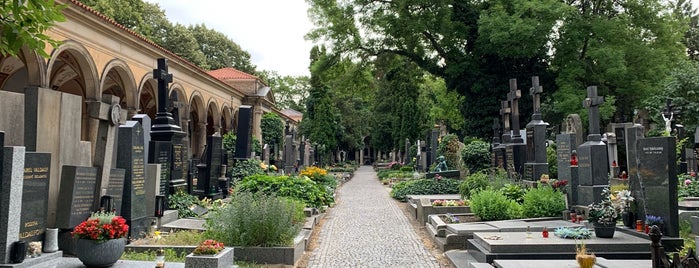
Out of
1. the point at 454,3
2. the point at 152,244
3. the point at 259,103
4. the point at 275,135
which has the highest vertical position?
the point at 454,3

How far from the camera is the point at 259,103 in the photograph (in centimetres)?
3844

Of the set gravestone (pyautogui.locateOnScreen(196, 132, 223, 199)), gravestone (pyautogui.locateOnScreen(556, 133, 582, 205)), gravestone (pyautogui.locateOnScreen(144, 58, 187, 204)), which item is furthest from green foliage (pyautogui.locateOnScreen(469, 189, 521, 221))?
gravestone (pyautogui.locateOnScreen(196, 132, 223, 199))

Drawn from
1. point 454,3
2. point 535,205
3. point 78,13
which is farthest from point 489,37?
point 78,13

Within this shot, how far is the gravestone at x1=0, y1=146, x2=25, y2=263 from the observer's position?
4973mm

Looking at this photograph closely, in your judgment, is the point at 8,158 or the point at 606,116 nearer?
the point at 8,158

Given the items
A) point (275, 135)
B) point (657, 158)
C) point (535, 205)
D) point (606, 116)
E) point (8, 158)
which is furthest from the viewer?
point (275, 135)

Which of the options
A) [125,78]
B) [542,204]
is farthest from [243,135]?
[542,204]

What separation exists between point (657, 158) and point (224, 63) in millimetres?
51477

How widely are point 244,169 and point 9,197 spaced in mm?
12419

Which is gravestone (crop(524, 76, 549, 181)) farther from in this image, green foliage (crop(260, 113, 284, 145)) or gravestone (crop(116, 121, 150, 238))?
green foliage (crop(260, 113, 284, 145))

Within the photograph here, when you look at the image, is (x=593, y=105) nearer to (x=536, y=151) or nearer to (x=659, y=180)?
(x=536, y=151)

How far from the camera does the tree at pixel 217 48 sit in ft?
176

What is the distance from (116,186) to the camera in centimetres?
800

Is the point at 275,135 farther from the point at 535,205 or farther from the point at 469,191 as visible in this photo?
the point at 535,205
